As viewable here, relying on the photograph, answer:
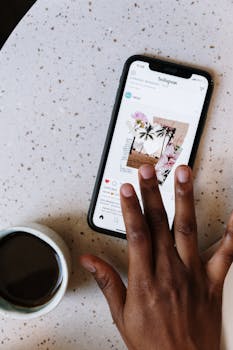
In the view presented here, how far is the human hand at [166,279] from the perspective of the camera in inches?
27.5

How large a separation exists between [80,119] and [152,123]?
0.10 m

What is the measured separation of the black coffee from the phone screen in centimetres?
9

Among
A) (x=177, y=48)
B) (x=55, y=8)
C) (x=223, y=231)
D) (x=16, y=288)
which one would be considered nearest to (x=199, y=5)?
(x=177, y=48)

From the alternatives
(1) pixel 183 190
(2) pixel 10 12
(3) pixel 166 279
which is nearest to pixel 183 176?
(1) pixel 183 190

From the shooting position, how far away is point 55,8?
0.73 m

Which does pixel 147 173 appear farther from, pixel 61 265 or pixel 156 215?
pixel 61 265

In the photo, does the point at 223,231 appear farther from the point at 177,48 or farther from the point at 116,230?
the point at 177,48

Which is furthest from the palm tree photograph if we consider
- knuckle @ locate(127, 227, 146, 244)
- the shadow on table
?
the shadow on table

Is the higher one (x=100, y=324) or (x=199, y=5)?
(x=199, y=5)

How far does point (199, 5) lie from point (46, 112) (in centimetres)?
24

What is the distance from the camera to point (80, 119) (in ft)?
2.50

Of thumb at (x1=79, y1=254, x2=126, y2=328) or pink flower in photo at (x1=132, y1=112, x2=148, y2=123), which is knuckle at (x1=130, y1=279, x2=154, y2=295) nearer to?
thumb at (x1=79, y1=254, x2=126, y2=328)

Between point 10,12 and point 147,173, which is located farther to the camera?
point 10,12

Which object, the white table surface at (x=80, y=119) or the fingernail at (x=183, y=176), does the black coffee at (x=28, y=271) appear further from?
the fingernail at (x=183, y=176)
